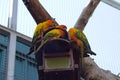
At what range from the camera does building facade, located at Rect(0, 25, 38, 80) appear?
78.0 inches

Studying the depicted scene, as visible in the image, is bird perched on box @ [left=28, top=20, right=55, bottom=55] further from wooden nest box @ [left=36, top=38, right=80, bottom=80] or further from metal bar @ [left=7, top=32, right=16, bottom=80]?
metal bar @ [left=7, top=32, right=16, bottom=80]

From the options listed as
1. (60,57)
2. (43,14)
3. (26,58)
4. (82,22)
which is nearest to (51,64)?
(60,57)

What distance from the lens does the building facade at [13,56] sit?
198 cm

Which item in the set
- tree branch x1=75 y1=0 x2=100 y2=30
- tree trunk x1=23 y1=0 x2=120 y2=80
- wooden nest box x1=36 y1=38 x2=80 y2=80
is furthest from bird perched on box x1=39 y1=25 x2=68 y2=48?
tree branch x1=75 y1=0 x2=100 y2=30

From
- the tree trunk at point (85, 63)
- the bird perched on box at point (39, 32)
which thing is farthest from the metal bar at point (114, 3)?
the bird perched on box at point (39, 32)

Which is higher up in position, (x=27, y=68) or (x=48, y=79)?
(x=27, y=68)

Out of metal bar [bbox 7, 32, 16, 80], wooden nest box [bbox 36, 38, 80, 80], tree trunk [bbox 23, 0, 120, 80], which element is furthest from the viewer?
metal bar [bbox 7, 32, 16, 80]

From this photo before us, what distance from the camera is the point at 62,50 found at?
3.61ft

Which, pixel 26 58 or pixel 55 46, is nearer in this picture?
pixel 55 46

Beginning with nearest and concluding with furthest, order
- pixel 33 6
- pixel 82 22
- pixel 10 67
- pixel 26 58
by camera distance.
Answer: pixel 33 6
pixel 82 22
pixel 10 67
pixel 26 58

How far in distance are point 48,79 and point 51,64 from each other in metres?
0.05

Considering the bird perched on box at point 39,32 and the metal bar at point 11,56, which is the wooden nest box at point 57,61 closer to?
the bird perched on box at point 39,32

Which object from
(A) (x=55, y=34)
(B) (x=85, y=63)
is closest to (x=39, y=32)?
(A) (x=55, y=34)

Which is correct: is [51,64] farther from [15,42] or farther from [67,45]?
[15,42]
